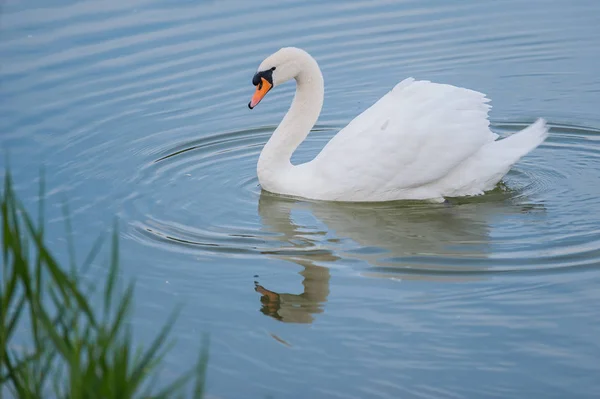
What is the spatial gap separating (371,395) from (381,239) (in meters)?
2.46

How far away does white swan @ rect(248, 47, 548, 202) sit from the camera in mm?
8602

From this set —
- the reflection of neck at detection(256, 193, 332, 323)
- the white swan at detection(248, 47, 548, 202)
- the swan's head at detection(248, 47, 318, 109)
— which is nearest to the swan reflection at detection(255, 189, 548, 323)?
the reflection of neck at detection(256, 193, 332, 323)

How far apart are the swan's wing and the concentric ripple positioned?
24cm

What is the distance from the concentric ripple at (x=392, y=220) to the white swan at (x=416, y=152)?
0.13m

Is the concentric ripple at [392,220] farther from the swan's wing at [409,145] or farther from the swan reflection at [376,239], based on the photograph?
the swan's wing at [409,145]

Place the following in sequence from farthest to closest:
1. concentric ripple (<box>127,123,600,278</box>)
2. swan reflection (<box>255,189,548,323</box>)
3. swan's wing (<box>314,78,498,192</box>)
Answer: swan's wing (<box>314,78,498,192</box>) < concentric ripple (<box>127,123,600,278</box>) < swan reflection (<box>255,189,548,323</box>)

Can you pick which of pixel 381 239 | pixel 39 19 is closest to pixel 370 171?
pixel 381 239

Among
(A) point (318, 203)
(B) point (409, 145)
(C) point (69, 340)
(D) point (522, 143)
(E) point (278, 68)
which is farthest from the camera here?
(E) point (278, 68)

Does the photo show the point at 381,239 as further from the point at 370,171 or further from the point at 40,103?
the point at 40,103

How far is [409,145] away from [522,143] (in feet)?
2.90

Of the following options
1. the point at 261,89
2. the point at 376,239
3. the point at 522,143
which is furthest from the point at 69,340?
the point at 261,89

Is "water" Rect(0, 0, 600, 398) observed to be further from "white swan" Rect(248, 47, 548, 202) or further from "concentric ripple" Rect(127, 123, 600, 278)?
"white swan" Rect(248, 47, 548, 202)

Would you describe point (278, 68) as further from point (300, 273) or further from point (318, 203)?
point (300, 273)

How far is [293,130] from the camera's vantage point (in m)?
9.52
